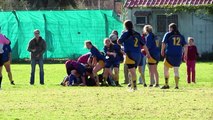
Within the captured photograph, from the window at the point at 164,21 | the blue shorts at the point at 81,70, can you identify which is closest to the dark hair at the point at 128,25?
the blue shorts at the point at 81,70

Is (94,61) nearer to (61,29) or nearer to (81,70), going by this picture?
(81,70)

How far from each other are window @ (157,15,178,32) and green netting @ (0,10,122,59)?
4.63 m

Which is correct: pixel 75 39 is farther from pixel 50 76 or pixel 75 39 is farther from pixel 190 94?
pixel 190 94

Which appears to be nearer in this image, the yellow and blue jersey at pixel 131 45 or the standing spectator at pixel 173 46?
the yellow and blue jersey at pixel 131 45

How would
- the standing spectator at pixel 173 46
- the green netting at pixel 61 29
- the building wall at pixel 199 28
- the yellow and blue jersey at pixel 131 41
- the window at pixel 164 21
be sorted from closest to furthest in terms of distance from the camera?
the yellow and blue jersey at pixel 131 41 → the standing spectator at pixel 173 46 → the green netting at pixel 61 29 → the building wall at pixel 199 28 → the window at pixel 164 21

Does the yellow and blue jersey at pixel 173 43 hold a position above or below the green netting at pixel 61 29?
below

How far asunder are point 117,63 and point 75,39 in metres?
19.2

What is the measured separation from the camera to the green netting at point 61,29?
45.2 meters

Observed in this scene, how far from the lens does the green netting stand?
4522 centimetres

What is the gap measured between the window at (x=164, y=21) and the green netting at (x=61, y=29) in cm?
463

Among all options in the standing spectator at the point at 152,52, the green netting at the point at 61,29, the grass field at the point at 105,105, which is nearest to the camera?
the grass field at the point at 105,105

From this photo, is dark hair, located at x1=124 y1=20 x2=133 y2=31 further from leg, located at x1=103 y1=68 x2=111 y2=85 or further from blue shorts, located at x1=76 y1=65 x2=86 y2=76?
leg, located at x1=103 y1=68 x2=111 y2=85

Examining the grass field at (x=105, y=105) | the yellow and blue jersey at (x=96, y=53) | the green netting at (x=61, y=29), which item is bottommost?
the grass field at (x=105, y=105)

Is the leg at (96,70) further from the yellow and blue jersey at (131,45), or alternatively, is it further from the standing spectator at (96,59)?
the yellow and blue jersey at (131,45)
